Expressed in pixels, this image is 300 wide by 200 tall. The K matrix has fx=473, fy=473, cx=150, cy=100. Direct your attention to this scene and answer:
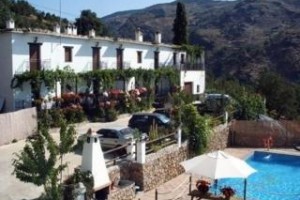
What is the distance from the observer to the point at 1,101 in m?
31.7

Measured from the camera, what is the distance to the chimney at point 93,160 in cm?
1652

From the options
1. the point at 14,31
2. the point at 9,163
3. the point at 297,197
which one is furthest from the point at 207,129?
the point at 14,31

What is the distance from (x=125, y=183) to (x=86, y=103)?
16.4 metres

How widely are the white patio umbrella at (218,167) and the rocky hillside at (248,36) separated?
77135 millimetres

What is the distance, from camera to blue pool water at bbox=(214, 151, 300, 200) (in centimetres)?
2208

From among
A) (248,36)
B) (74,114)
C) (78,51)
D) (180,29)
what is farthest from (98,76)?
(248,36)

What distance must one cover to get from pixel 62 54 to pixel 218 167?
2086 cm

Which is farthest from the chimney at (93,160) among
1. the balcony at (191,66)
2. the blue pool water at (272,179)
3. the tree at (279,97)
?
the balcony at (191,66)

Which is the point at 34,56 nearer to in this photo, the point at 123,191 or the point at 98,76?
the point at 98,76

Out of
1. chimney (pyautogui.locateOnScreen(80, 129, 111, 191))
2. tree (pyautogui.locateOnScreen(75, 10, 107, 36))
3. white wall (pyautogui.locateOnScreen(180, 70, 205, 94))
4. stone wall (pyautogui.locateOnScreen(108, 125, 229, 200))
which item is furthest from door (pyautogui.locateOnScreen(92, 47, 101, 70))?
tree (pyautogui.locateOnScreen(75, 10, 107, 36))

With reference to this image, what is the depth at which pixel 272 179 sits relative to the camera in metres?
25.1

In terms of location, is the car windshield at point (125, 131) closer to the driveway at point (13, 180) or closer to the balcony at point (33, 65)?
the driveway at point (13, 180)

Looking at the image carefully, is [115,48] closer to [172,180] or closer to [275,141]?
[275,141]

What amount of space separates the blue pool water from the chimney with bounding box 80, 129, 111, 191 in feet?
23.8
